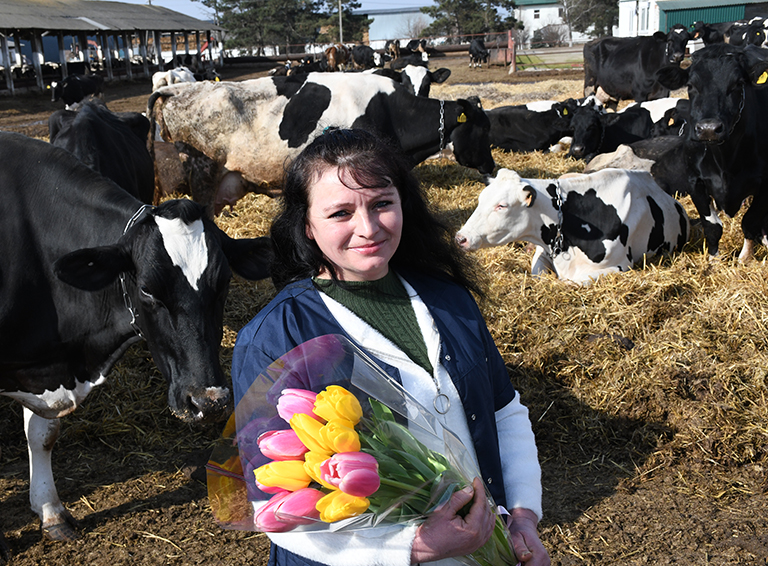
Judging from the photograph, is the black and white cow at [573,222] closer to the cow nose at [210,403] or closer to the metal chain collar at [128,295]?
the metal chain collar at [128,295]

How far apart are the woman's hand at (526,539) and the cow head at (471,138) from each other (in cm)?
735

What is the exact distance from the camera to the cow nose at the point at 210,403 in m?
2.74

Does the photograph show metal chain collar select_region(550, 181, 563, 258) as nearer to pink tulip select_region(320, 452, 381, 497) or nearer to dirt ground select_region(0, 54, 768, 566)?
dirt ground select_region(0, 54, 768, 566)

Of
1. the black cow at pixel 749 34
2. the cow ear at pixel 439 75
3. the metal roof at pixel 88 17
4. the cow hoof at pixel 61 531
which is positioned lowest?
the cow hoof at pixel 61 531

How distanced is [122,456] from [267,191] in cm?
430

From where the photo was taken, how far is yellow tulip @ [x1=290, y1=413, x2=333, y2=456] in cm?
114

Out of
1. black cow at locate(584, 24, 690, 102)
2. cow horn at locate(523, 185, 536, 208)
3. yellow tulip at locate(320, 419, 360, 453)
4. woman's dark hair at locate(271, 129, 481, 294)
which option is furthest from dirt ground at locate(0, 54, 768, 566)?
black cow at locate(584, 24, 690, 102)

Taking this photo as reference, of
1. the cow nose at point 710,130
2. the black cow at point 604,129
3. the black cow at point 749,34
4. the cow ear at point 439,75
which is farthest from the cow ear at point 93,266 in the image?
the black cow at point 749,34

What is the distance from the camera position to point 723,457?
11.9 feet

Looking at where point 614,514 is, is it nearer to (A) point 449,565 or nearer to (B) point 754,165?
(A) point 449,565

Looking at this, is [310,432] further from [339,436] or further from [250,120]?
[250,120]

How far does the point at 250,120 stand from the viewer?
24.2 ft

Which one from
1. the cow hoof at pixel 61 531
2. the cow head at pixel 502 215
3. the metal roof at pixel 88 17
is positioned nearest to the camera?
the cow hoof at pixel 61 531

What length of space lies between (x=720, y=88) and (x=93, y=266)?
4.99 m
